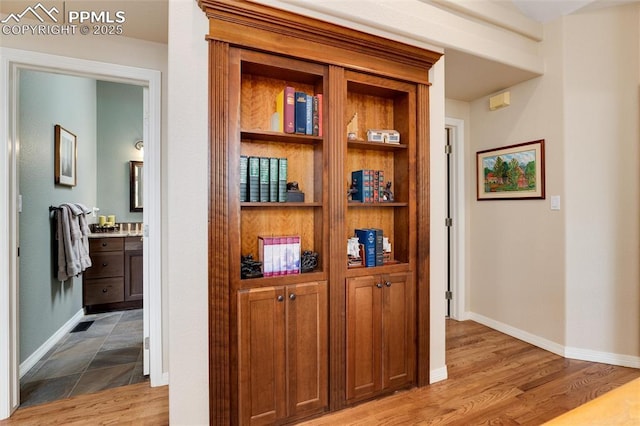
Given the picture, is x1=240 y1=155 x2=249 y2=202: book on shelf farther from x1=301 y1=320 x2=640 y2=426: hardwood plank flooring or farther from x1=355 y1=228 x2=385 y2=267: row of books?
x1=301 y1=320 x2=640 y2=426: hardwood plank flooring

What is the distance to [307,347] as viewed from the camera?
6.52ft

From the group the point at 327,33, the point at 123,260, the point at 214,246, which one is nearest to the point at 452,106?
the point at 327,33

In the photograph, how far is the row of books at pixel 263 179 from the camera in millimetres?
1933

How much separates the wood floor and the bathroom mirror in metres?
3.08

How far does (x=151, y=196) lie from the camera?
2.45 metres

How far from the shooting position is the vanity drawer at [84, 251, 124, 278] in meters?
4.00

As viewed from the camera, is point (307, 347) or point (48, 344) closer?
point (307, 347)

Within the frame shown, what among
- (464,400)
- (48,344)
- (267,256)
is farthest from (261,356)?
(48,344)

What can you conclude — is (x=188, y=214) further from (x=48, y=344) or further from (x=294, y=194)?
(x=48, y=344)

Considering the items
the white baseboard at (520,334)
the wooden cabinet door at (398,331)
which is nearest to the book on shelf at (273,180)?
the wooden cabinet door at (398,331)

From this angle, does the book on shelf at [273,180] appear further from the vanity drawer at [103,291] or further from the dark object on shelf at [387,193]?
the vanity drawer at [103,291]

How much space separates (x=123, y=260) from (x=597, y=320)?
200 inches

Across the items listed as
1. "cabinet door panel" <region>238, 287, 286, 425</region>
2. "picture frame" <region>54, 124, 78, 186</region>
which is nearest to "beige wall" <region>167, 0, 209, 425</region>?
"cabinet door panel" <region>238, 287, 286, 425</region>

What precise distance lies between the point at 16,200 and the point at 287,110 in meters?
1.91
